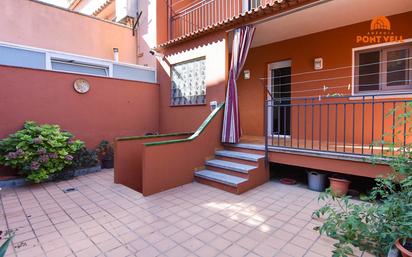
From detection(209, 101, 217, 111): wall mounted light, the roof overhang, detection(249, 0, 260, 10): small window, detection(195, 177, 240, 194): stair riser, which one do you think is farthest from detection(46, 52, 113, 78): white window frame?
detection(249, 0, 260, 10): small window

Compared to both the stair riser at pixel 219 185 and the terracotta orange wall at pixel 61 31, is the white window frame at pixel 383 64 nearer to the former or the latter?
the stair riser at pixel 219 185

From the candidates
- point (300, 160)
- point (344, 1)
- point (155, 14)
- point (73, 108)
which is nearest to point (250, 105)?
point (300, 160)

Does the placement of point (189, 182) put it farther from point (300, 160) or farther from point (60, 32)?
point (60, 32)

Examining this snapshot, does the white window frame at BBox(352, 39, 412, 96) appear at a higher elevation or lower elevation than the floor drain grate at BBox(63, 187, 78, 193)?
higher

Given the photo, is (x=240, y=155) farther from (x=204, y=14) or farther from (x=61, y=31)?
(x=61, y=31)

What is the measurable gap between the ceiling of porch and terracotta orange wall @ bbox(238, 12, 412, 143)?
188 mm

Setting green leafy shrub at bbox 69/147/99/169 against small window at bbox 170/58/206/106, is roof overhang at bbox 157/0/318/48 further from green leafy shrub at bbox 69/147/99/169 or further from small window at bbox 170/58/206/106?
green leafy shrub at bbox 69/147/99/169

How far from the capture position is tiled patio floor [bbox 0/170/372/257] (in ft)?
7.98

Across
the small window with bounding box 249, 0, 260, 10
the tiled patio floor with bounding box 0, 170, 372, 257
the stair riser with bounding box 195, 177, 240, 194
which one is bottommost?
the tiled patio floor with bounding box 0, 170, 372, 257

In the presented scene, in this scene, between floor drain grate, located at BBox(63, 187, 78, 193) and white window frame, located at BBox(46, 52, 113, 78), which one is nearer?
floor drain grate, located at BBox(63, 187, 78, 193)

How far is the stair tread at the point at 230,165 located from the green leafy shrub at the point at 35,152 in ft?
10.2

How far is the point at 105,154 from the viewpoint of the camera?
6.12 metres

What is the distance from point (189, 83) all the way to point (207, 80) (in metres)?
0.82

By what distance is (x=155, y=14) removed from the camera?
7.39 meters
